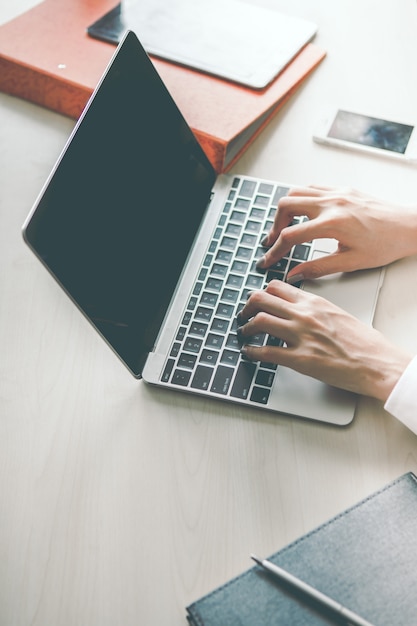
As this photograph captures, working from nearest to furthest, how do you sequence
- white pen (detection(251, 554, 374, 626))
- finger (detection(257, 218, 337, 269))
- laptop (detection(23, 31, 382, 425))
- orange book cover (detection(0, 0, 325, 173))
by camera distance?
white pen (detection(251, 554, 374, 626)) → laptop (detection(23, 31, 382, 425)) → finger (detection(257, 218, 337, 269)) → orange book cover (detection(0, 0, 325, 173))

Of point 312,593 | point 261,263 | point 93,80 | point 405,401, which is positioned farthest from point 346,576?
point 93,80

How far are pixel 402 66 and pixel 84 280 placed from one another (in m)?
0.77

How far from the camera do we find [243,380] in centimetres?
70

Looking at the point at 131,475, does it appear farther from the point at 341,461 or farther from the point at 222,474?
the point at 341,461

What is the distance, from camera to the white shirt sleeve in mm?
646

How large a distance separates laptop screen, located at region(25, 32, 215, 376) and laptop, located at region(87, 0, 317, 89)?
24cm

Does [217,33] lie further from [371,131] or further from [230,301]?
[230,301]

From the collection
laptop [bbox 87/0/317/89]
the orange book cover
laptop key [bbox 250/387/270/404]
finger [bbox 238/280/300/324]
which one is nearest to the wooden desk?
laptop key [bbox 250/387/270/404]

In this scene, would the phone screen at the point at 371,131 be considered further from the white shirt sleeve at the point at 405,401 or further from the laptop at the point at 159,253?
the white shirt sleeve at the point at 405,401

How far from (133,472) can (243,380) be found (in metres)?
0.16

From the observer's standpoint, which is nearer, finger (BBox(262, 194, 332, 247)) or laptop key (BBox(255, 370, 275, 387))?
laptop key (BBox(255, 370, 275, 387))

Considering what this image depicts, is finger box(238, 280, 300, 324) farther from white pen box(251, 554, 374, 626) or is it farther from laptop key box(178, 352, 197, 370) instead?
white pen box(251, 554, 374, 626)

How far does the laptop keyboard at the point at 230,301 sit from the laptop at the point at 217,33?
25cm

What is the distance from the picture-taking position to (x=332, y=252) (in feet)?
2.73
